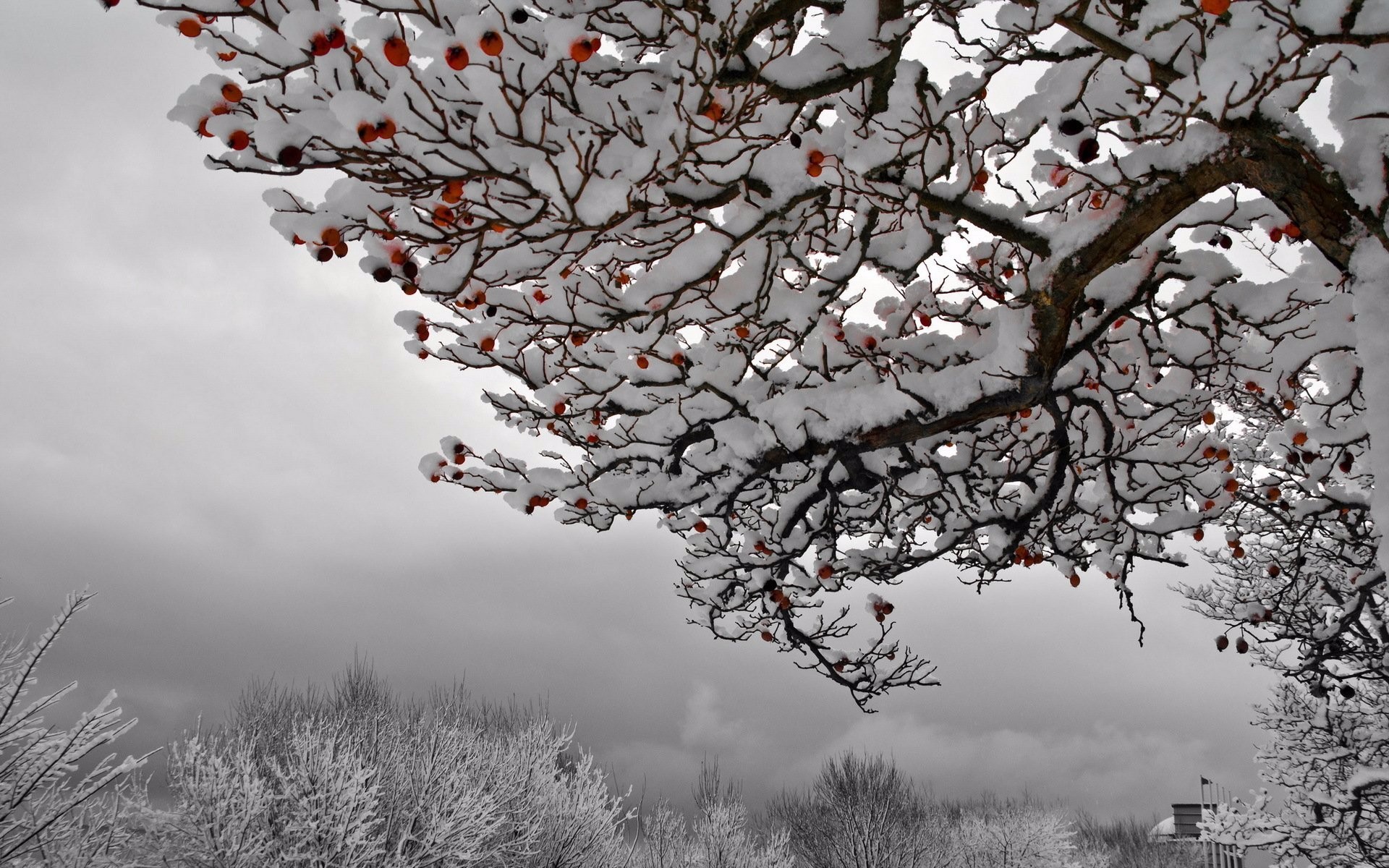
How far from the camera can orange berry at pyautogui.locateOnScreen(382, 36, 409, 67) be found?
6.89ft

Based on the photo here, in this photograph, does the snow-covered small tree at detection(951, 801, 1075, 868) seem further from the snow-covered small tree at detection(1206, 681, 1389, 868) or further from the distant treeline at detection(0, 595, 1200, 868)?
the snow-covered small tree at detection(1206, 681, 1389, 868)

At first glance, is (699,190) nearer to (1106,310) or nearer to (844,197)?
(844,197)

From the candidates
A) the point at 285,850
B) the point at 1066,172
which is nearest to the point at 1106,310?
the point at 1066,172

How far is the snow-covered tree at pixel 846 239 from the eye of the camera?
2.34 meters

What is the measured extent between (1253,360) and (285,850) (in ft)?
45.1

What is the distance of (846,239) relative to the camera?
13.3ft

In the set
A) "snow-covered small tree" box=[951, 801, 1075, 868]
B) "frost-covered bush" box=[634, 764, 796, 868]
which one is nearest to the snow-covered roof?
"snow-covered small tree" box=[951, 801, 1075, 868]

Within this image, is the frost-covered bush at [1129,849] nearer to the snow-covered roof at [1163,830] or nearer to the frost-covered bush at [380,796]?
the snow-covered roof at [1163,830]

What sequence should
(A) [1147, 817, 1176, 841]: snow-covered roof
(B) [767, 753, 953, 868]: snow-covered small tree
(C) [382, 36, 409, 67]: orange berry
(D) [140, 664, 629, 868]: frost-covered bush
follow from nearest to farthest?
(C) [382, 36, 409, 67]: orange berry, (D) [140, 664, 629, 868]: frost-covered bush, (B) [767, 753, 953, 868]: snow-covered small tree, (A) [1147, 817, 1176, 841]: snow-covered roof

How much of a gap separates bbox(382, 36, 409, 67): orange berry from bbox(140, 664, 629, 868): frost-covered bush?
1217 centimetres

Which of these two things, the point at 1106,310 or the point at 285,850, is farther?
the point at 285,850

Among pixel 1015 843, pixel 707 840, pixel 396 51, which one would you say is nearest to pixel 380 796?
pixel 707 840

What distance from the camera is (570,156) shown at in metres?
2.43

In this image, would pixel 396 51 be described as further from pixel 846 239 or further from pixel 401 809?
pixel 401 809
